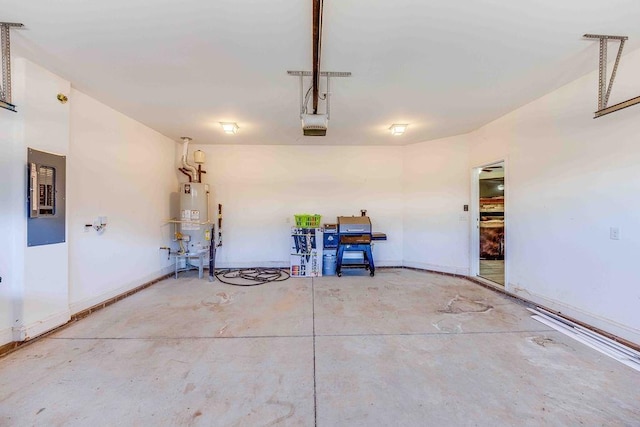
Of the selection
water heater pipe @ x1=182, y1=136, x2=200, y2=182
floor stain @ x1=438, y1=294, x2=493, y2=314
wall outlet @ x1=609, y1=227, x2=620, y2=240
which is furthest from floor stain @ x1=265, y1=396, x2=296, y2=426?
water heater pipe @ x1=182, y1=136, x2=200, y2=182

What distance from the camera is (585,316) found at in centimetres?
289

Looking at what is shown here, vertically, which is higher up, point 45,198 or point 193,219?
point 45,198

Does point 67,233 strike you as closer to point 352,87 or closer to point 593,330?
point 352,87

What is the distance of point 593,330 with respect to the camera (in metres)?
2.78

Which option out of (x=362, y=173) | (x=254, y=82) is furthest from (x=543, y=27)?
(x=362, y=173)

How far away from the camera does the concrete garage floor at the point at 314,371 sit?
1733mm

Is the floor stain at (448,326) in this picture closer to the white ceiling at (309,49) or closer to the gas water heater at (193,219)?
the white ceiling at (309,49)

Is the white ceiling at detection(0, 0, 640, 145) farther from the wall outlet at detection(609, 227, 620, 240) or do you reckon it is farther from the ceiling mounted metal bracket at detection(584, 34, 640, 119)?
the wall outlet at detection(609, 227, 620, 240)

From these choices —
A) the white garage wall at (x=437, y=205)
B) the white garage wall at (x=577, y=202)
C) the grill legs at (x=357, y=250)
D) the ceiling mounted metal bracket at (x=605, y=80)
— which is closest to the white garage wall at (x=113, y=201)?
the grill legs at (x=357, y=250)

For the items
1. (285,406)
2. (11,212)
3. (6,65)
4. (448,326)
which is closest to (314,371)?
(285,406)

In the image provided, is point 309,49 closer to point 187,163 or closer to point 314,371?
point 314,371

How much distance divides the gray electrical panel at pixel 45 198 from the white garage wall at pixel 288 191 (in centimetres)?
289

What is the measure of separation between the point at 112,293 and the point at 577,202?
595 centimetres

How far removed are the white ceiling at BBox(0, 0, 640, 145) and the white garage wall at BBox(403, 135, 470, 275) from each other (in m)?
1.43
